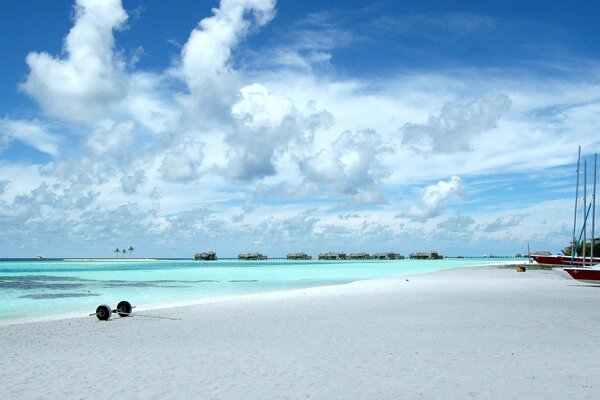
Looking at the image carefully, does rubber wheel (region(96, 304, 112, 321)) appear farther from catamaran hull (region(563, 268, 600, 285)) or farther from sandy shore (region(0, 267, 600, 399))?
catamaran hull (region(563, 268, 600, 285))

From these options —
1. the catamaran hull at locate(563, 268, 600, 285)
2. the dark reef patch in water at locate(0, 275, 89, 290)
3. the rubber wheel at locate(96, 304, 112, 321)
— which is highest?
the catamaran hull at locate(563, 268, 600, 285)

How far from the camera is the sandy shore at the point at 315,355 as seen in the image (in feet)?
29.3

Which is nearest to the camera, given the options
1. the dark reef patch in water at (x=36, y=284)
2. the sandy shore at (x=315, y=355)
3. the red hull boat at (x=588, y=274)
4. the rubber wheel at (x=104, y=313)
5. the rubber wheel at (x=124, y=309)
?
the sandy shore at (x=315, y=355)

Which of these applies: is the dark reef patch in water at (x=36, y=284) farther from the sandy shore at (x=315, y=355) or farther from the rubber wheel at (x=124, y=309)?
the sandy shore at (x=315, y=355)

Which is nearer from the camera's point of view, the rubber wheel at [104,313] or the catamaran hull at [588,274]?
the rubber wheel at [104,313]

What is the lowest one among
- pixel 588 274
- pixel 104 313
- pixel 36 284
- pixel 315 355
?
pixel 36 284

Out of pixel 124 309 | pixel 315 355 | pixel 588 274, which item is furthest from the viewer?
pixel 588 274

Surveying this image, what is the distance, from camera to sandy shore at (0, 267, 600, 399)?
8.94 meters

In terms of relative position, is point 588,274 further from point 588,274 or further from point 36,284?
point 36,284

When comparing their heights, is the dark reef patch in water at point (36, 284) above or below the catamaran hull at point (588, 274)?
below

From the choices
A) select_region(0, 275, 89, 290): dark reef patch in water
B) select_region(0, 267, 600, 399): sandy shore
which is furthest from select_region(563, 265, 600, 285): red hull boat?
select_region(0, 275, 89, 290): dark reef patch in water

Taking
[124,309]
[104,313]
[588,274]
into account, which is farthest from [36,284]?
[588,274]

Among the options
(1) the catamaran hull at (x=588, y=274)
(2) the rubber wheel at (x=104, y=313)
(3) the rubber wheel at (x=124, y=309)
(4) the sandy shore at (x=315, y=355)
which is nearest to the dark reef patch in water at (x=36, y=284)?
(3) the rubber wheel at (x=124, y=309)

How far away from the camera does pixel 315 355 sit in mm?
11797
